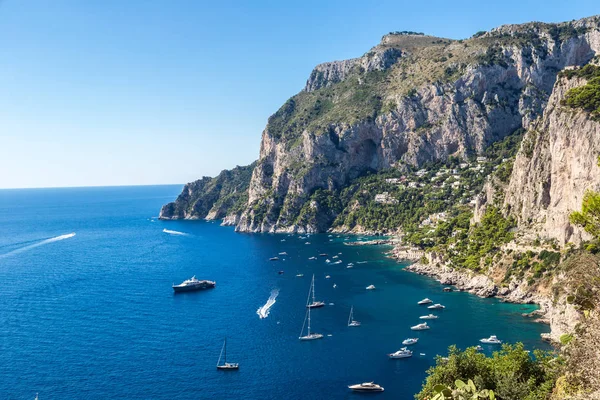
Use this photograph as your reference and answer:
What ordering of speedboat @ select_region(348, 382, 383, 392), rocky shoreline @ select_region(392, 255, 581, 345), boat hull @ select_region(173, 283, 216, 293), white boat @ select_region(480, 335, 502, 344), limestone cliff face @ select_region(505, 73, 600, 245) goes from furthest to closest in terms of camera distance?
boat hull @ select_region(173, 283, 216, 293)
limestone cliff face @ select_region(505, 73, 600, 245)
white boat @ select_region(480, 335, 502, 344)
rocky shoreline @ select_region(392, 255, 581, 345)
speedboat @ select_region(348, 382, 383, 392)

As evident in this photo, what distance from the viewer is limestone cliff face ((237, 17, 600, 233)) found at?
156 m

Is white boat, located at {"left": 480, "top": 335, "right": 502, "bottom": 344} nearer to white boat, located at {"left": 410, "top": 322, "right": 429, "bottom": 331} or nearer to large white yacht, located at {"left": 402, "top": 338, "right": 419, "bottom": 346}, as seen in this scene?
white boat, located at {"left": 410, "top": 322, "right": 429, "bottom": 331}

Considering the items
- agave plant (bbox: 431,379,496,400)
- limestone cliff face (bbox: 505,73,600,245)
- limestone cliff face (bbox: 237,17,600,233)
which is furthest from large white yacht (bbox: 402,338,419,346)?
limestone cliff face (bbox: 237,17,600,233)

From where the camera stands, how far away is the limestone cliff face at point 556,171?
6825cm

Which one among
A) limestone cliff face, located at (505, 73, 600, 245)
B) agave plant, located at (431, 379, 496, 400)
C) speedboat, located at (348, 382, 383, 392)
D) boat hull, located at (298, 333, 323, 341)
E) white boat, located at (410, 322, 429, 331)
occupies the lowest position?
speedboat, located at (348, 382, 383, 392)

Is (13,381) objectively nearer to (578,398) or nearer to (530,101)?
(578,398)

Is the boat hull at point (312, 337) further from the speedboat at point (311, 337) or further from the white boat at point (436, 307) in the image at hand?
the white boat at point (436, 307)

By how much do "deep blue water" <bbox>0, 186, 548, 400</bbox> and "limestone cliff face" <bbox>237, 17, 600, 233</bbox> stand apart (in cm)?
5899

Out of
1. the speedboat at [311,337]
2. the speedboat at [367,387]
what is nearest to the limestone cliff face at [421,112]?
the speedboat at [311,337]

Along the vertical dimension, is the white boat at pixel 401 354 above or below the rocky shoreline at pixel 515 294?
below

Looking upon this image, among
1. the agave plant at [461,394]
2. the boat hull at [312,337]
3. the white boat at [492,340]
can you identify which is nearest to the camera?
the agave plant at [461,394]

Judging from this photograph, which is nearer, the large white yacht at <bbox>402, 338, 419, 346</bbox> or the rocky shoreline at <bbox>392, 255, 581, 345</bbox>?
the rocky shoreline at <bbox>392, 255, 581, 345</bbox>

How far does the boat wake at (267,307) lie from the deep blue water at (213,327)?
940 millimetres

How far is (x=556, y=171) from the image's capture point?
7600cm
